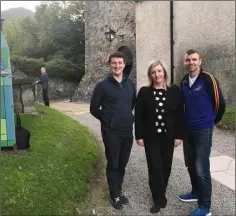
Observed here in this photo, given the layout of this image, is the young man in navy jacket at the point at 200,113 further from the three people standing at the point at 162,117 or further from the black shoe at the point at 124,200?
the black shoe at the point at 124,200

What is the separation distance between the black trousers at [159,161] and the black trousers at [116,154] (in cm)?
21

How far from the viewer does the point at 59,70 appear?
65.5 feet

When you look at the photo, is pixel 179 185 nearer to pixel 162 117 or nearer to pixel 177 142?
pixel 177 142

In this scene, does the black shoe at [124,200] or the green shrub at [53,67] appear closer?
the black shoe at [124,200]

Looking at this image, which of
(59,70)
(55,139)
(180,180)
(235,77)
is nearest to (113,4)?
(59,70)

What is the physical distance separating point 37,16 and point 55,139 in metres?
22.5

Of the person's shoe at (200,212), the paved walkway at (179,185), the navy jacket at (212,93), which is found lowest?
the paved walkway at (179,185)

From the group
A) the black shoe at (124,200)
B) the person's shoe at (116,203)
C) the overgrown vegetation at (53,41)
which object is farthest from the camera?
the overgrown vegetation at (53,41)

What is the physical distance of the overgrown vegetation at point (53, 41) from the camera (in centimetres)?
2028

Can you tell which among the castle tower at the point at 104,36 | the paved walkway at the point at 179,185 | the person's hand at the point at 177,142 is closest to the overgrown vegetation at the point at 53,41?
the castle tower at the point at 104,36

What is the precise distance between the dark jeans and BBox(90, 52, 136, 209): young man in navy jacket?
62 cm

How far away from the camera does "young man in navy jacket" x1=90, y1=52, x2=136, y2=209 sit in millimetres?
3273

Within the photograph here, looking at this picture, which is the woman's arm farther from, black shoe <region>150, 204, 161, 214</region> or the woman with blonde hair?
black shoe <region>150, 204, 161, 214</region>

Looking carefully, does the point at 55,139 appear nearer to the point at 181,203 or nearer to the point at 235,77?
the point at 181,203
